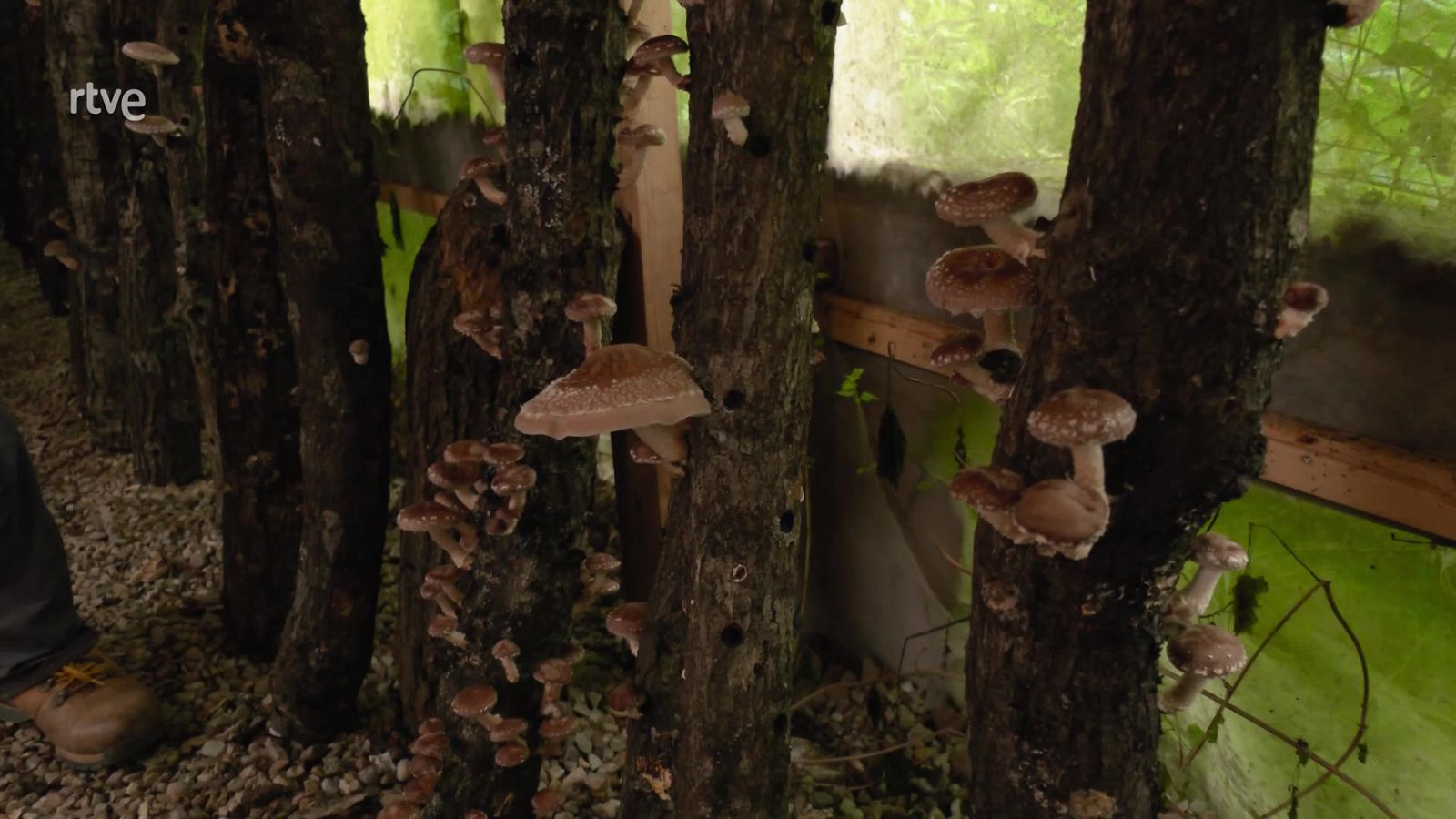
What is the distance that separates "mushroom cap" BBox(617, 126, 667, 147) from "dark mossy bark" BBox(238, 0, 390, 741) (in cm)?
99

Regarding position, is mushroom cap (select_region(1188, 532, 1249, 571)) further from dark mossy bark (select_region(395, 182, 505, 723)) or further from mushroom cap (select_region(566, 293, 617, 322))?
dark mossy bark (select_region(395, 182, 505, 723))

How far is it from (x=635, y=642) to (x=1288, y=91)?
5.55 ft

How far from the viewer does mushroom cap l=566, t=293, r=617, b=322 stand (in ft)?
6.60

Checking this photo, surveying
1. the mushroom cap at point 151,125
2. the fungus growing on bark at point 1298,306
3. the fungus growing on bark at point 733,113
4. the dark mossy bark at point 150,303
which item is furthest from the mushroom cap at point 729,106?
the dark mossy bark at point 150,303

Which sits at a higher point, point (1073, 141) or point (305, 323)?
point (1073, 141)

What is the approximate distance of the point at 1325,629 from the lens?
86.6 inches

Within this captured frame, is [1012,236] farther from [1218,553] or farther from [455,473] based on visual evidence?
[455,473]

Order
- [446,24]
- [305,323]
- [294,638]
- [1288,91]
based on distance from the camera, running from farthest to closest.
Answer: [446,24], [294,638], [305,323], [1288,91]

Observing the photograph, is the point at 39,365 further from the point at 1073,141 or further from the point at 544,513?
the point at 1073,141

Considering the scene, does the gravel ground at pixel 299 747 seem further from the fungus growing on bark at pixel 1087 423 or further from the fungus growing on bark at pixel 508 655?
the fungus growing on bark at pixel 1087 423

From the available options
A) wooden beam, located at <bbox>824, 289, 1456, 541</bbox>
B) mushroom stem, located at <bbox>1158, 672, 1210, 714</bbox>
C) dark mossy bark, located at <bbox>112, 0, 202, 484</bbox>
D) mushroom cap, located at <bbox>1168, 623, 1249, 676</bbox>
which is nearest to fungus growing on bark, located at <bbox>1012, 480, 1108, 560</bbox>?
mushroom cap, located at <bbox>1168, 623, 1249, 676</bbox>

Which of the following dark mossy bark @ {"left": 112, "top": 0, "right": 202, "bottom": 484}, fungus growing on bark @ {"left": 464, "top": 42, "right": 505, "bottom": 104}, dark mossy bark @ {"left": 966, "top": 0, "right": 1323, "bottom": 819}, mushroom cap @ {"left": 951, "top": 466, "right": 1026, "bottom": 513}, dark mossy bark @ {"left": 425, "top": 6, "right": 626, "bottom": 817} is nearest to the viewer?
dark mossy bark @ {"left": 966, "top": 0, "right": 1323, "bottom": 819}

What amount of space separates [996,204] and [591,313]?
95 centimetres

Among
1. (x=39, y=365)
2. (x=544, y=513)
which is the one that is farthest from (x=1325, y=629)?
(x=39, y=365)
